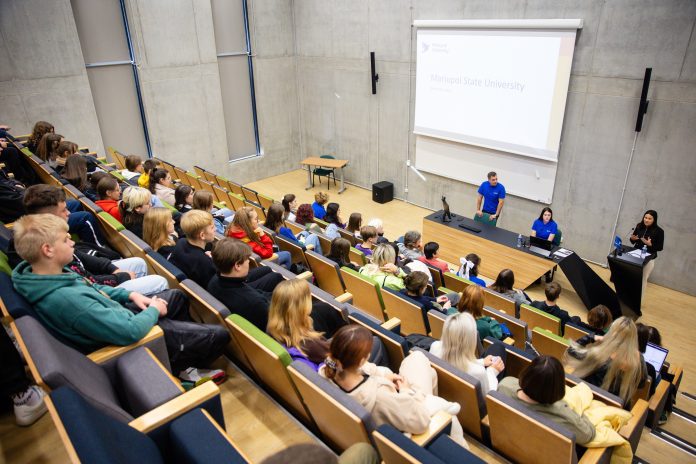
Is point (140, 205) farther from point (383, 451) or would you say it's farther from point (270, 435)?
point (383, 451)

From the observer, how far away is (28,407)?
2279 mm

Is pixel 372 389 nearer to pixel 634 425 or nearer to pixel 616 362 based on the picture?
pixel 634 425

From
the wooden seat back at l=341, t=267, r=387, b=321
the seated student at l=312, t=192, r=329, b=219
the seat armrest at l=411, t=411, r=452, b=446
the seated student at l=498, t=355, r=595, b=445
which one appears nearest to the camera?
the seat armrest at l=411, t=411, r=452, b=446

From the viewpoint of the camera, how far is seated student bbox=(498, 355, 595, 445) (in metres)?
2.31

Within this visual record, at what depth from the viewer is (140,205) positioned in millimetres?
3967

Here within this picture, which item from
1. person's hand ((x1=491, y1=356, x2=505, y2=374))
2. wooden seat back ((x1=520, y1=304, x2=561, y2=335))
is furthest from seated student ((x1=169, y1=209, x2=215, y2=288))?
wooden seat back ((x1=520, y1=304, x2=561, y2=335))

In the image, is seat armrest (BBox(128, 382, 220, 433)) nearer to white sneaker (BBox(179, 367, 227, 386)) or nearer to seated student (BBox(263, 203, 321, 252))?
white sneaker (BBox(179, 367, 227, 386))

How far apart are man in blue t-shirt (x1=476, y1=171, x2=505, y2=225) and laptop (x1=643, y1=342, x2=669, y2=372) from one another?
3642mm

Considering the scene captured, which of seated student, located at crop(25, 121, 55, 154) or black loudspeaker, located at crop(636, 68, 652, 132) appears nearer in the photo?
black loudspeaker, located at crop(636, 68, 652, 132)

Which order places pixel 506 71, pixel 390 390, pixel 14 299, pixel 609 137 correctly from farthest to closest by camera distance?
pixel 506 71, pixel 609 137, pixel 390 390, pixel 14 299

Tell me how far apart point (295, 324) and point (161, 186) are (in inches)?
144

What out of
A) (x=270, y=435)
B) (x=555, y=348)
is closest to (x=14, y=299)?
(x=270, y=435)

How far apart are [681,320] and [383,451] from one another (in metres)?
5.56

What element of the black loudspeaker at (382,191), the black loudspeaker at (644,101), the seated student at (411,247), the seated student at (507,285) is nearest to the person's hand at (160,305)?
the seated student at (411,247)
